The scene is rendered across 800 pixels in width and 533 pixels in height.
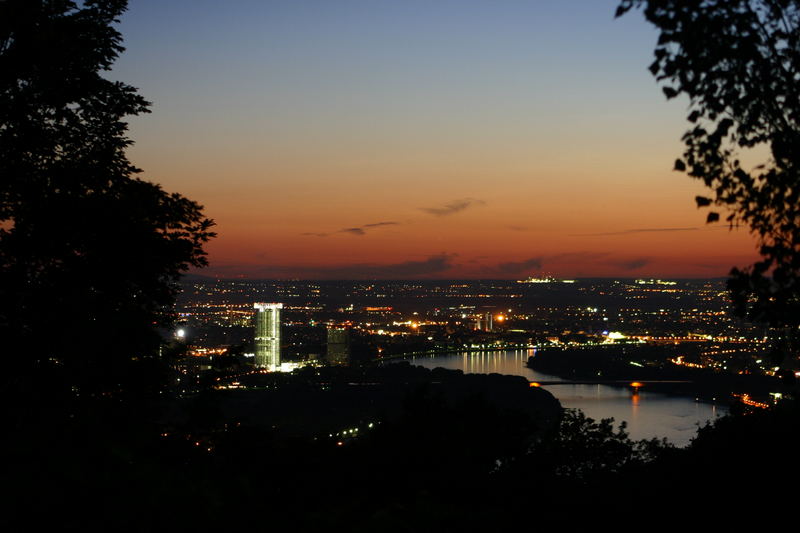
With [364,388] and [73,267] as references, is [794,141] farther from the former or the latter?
[364,388]

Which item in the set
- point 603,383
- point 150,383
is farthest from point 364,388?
point 150,383

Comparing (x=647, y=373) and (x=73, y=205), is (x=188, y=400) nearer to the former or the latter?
(x=73, y=205)

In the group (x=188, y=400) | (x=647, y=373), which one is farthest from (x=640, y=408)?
(x=188, y=400)

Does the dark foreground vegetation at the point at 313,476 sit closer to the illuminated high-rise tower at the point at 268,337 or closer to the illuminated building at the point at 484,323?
the illuminated high-rise tower at the point at 268,337

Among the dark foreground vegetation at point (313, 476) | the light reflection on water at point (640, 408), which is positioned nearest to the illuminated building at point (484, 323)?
the light reflection on water at point (640, 408)

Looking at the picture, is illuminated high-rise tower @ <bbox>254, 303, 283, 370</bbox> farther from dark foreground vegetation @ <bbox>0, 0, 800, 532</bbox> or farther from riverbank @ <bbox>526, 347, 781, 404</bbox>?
dark foreground vegetation @ <bbox>0, 0, 800, 532</bbox>
